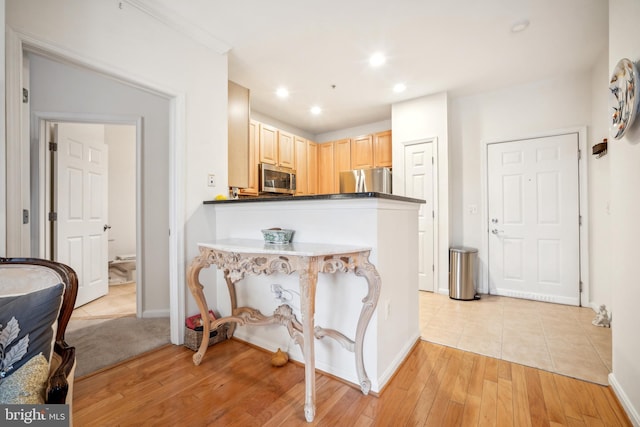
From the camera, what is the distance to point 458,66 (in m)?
2.84

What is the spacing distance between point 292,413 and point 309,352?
13.0 inches

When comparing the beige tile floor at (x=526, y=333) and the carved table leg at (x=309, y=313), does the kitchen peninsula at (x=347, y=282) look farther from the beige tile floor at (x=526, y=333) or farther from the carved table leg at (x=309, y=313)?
the beige tile floor at (x=526, y=333)

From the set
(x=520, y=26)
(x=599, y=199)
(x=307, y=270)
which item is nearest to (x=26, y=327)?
(x=307, y=270)

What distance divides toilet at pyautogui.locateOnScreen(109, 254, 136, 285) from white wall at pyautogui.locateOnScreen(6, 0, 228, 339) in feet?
8.44

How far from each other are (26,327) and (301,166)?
4064 mm

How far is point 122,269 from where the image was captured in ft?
13.4

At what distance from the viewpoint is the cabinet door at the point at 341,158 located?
463cm

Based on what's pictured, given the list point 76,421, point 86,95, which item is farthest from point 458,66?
point 76,421

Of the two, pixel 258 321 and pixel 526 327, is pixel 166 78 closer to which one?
pixel 258 321

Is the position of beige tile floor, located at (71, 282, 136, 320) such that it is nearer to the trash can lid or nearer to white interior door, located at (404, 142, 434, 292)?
white interior door, located at (404, 142, 434, 292)

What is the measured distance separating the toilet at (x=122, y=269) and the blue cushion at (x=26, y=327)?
3757 mm

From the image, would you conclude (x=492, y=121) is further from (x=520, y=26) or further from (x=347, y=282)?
(x=347, y=282)

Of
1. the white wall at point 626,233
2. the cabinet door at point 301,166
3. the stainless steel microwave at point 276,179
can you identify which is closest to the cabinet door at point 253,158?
the stainless steel microwave at point 276,179

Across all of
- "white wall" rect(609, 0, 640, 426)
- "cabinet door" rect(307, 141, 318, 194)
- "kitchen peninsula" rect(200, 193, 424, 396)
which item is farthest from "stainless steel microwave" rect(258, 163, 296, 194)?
"white wall" rect(609, 0, 640, 426)
